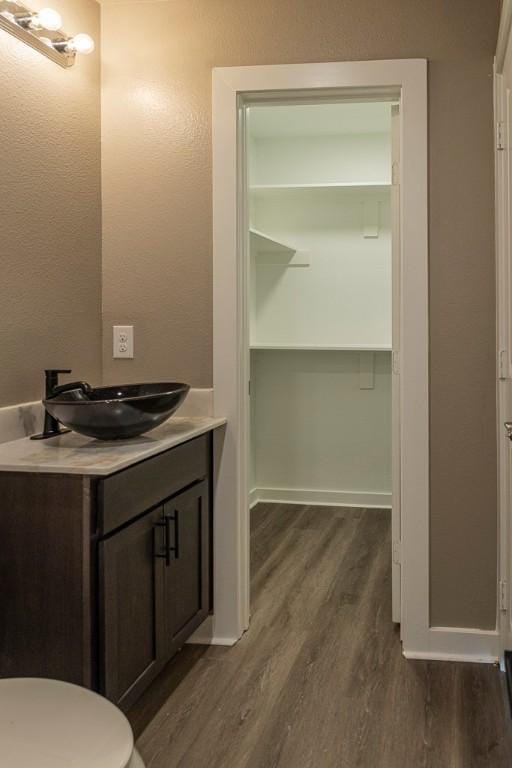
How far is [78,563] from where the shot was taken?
191cm

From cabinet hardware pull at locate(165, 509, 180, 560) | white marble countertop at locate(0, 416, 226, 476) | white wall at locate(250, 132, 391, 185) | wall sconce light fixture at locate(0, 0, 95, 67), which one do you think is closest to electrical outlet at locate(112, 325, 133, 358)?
white marble countertop at locate(0, 416, 226, 476)

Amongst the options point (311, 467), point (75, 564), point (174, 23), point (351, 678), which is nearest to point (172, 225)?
point (174, 23)

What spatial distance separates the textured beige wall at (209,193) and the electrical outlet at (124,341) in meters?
0.03

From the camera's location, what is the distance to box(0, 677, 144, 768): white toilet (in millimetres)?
1104

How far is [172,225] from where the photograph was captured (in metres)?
2.94

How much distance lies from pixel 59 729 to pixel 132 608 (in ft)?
3.13

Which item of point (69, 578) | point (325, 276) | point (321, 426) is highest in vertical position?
point (325, 276)

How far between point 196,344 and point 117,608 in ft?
3.83

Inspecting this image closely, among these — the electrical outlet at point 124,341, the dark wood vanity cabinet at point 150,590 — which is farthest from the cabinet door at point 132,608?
the electrical outlet at point 124,341

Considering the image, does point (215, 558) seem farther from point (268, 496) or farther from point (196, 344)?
point (268, 496)

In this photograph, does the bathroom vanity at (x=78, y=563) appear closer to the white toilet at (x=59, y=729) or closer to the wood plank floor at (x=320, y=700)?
the wood plank floor at (x=320, y=700)

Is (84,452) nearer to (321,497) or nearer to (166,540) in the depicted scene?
(166,540)

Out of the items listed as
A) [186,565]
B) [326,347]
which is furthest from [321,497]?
[186,565]

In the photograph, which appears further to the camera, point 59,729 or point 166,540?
point 166,540
